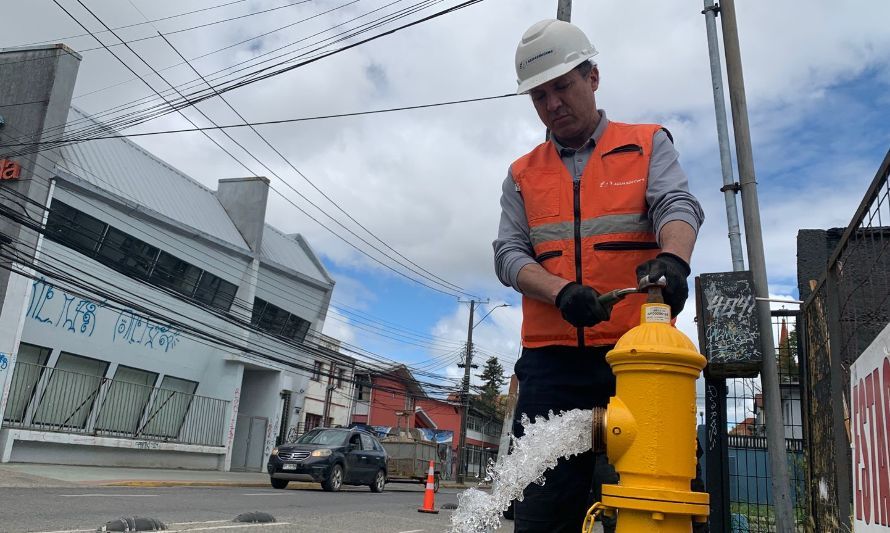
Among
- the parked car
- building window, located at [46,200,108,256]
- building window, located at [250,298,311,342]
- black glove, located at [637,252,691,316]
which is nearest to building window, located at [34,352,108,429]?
building window, located at [46,200,108,256]

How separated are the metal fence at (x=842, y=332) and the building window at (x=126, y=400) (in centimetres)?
1833

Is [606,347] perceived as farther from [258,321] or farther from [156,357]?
[258,321]

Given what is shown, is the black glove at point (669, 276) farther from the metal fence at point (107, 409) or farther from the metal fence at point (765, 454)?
the metal fence at point (107, 409)

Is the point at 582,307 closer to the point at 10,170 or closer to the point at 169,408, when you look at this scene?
the point at 10,170

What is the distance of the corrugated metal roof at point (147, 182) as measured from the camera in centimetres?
1883

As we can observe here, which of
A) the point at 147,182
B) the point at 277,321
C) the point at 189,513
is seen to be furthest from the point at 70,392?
the point at 189,513

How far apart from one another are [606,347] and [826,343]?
2841 millimetres

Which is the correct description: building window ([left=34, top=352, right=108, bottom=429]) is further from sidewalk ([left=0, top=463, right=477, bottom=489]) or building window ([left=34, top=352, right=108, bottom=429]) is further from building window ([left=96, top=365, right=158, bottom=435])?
sidewalk ([left=0, top=463, right=477, bottom=489])

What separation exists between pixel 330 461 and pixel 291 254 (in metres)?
13.2

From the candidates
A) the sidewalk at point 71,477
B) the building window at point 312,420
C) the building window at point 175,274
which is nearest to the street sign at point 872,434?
the sidewalk at point 71,477

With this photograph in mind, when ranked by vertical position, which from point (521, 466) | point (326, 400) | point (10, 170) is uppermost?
point (10, 170)

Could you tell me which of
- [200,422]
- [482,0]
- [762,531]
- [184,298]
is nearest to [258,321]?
[200,422]

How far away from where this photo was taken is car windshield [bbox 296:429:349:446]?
664 inches

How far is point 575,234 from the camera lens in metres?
2.16
